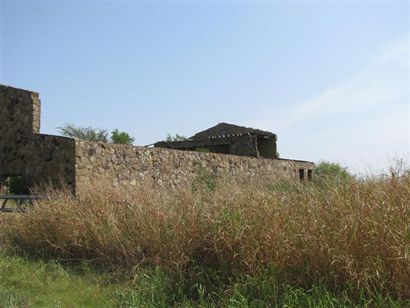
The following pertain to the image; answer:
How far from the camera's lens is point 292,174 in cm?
2517

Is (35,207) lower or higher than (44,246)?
higher

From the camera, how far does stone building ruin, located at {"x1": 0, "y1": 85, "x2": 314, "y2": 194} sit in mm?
14070

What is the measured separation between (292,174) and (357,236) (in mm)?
20387

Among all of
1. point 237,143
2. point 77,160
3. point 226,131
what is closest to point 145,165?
point 77,160

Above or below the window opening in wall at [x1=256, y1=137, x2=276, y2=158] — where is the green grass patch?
below

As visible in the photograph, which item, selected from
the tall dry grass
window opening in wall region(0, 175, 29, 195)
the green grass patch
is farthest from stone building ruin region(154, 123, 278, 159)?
the green grass patch

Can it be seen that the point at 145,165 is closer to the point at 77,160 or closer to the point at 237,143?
the point at 77,160

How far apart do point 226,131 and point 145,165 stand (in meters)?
16.4

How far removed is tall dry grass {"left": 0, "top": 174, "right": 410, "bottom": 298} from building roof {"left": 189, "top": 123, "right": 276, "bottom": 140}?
20.9m

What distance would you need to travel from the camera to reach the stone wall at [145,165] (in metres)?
14.1

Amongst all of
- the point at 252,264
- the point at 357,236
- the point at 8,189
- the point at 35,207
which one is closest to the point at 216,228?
the point at 252,264

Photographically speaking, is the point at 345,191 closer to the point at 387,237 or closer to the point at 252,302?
the point at 387,237

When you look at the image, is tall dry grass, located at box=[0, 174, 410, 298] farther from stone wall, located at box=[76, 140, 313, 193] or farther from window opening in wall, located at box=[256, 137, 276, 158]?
window opening in wall, located at box=[256, 137, 276, 158]

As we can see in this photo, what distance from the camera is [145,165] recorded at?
15.9 m
